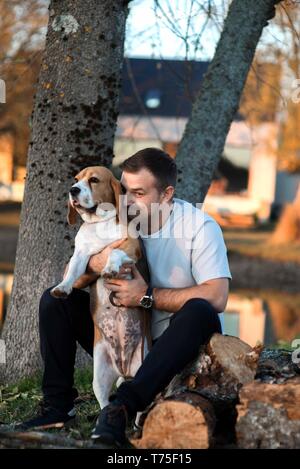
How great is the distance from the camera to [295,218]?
25.2 m

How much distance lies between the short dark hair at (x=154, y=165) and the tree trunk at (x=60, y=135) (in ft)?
4.93

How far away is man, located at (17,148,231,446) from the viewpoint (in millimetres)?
4340

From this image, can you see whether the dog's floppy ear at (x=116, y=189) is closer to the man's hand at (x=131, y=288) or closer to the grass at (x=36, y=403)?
the man's hand at (x=131, y=288)

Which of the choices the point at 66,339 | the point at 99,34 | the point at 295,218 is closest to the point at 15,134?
the point at 295,218

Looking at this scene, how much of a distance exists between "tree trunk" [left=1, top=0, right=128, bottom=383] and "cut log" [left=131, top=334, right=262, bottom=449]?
1.99m

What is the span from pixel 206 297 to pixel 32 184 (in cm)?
221

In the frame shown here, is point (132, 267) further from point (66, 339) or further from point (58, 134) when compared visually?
point (58, 134)

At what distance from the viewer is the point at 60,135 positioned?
19.6ft

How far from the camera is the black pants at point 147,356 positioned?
160 inches

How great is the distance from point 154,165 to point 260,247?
60.8 ft

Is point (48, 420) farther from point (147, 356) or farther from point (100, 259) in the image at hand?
point (100, 259)

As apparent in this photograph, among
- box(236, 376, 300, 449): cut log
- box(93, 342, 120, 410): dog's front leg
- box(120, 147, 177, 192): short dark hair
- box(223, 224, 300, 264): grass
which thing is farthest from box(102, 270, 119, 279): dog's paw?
box(223, 224, 300, 264): grass
